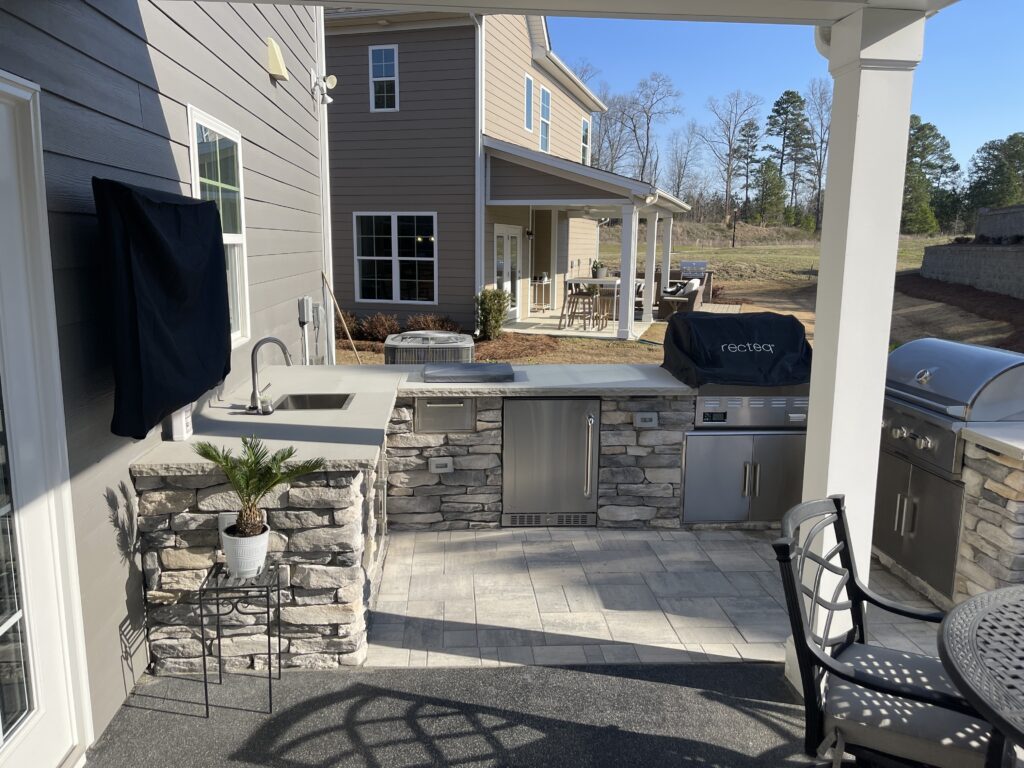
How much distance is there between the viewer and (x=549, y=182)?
12609 millimetres

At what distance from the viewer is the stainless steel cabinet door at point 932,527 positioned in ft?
13.3

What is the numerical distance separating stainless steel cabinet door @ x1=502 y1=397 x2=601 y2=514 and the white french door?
363 inches

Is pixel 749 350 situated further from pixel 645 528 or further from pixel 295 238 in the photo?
pixel 295 238

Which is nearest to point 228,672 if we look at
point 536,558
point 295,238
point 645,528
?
point 536,558

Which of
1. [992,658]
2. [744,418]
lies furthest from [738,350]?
[992,658]

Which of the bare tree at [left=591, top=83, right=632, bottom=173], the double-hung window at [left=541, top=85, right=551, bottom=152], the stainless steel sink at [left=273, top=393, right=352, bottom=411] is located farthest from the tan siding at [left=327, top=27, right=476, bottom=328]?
the bare tree at [left=591, top=83, right=632, bottom=173]

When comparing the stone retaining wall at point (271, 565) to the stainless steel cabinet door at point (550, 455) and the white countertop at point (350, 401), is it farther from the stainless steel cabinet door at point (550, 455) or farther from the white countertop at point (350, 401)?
the stainless steel cabinet door at point (550, 455)

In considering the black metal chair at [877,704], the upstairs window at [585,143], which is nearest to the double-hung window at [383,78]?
the upstairs window at [585,143]

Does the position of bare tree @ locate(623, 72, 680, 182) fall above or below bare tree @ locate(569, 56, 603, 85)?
below

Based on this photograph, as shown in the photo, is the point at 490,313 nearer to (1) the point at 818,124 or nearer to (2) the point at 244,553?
(2) the point at 244,553

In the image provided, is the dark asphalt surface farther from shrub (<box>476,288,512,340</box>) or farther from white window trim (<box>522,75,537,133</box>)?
white window trim (<box>522,75,537,133</box>)

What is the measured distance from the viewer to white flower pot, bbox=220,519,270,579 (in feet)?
10.0

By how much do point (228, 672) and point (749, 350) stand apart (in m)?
3.76

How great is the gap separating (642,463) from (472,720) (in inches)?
99.4
